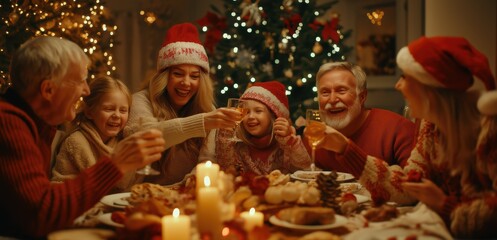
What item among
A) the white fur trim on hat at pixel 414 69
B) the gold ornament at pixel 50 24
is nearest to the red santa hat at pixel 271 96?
the white fur trim on hat at pixel 414 69

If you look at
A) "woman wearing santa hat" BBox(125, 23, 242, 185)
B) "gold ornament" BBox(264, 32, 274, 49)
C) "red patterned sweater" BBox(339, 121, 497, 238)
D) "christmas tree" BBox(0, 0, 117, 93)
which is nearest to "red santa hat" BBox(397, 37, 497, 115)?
"red patterned sweater" BBox(339, 121, 497, 238)

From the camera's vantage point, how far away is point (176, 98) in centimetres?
328

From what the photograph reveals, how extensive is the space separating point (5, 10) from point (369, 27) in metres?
4.66

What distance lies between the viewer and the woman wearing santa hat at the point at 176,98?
10.2ft

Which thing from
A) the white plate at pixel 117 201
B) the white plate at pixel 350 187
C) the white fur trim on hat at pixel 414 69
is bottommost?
the white plate at pixel 117 201

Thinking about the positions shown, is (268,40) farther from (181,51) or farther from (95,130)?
(95,130)

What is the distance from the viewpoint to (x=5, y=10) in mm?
3730

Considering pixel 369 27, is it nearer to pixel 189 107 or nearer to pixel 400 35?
pixel 400 35

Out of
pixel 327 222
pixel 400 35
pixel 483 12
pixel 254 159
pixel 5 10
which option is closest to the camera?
pixel 327 222

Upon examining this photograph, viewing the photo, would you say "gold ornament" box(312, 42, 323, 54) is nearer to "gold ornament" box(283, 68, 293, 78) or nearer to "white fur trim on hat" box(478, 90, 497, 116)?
"gold ornament" box(283, 68, 293, 78)

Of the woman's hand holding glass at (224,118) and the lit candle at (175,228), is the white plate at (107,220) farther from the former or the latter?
the woman's hand holding glass at (224,118)

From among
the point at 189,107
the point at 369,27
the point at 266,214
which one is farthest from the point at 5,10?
the point at 369,27

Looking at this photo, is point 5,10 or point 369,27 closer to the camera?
point 5,10

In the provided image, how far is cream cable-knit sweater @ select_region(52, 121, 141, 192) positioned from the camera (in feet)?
8.97
